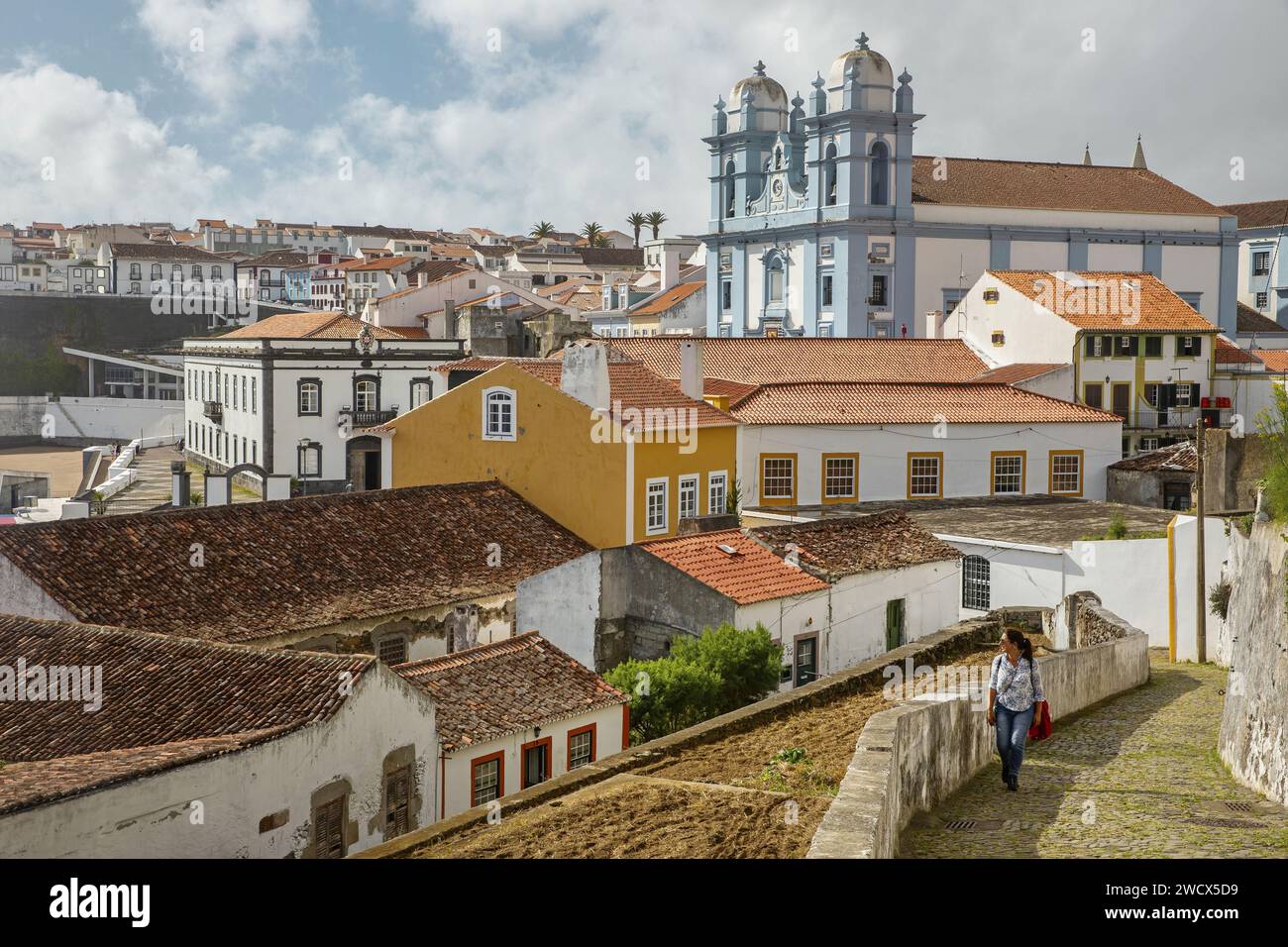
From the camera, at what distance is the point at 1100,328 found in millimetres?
42969

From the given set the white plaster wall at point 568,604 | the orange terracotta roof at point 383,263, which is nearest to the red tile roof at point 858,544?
the white plaster wall at point 568,604

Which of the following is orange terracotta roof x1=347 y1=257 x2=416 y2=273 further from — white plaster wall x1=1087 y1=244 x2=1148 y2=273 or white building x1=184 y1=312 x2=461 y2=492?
white plaster wall x1=1087 y1=244 x2=1148 y2=273

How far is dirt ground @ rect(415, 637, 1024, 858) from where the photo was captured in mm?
8617

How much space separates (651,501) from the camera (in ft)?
81.8

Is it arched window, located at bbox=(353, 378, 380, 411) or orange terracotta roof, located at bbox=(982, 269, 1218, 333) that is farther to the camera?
arched window, located at bbox=(353, 378, 380, 411)

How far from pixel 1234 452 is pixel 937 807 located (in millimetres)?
28399

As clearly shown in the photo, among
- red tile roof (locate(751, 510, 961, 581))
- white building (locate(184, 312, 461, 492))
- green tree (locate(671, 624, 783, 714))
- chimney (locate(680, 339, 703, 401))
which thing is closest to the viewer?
green tree (locate(671, 624, 783, 714))

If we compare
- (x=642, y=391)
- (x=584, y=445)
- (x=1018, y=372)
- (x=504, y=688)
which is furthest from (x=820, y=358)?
(x=504, y=688)

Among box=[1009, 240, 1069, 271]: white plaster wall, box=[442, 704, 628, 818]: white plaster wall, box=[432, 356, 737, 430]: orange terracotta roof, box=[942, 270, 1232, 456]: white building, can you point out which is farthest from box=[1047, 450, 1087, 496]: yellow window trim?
box=[1009, 240, 1069, 271]: white plaster wall

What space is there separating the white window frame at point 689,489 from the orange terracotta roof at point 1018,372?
1606cm

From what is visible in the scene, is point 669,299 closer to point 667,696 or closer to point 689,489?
point 689,489

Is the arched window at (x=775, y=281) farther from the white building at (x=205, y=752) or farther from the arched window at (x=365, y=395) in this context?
the white building at (x=205, y=752)

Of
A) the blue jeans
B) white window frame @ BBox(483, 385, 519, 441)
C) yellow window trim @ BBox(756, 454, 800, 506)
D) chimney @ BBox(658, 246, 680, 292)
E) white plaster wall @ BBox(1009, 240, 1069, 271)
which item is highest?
chimney @ BBox(658, 246, 680, 292)

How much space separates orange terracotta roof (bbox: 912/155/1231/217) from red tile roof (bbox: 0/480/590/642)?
37820 mm
